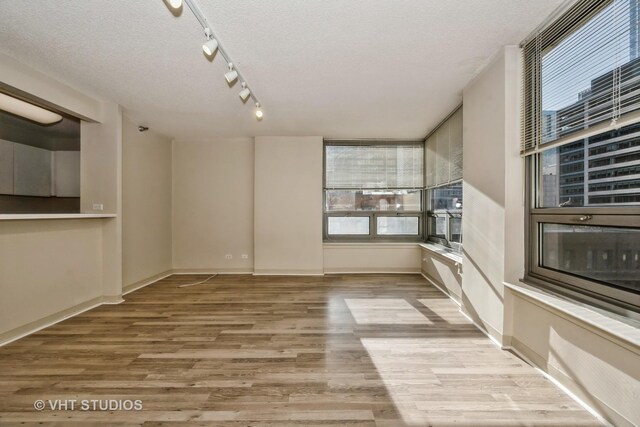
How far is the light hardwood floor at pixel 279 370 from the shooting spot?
66.0 inches

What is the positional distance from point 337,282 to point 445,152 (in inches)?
111

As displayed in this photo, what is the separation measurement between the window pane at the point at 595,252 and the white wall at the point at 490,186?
0.25 m

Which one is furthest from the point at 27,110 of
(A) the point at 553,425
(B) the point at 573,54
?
(A) the point at 553,425

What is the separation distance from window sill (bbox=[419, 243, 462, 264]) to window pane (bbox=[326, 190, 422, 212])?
871mm

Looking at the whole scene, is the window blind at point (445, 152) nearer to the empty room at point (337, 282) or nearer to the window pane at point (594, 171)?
the empty room at point (337, 282)

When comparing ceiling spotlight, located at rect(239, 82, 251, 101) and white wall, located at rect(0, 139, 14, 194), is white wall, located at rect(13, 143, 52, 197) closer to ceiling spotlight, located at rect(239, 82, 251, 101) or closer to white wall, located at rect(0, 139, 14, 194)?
white wall, located at rect(0, 139, 14, 194)

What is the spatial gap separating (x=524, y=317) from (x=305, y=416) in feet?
6.47

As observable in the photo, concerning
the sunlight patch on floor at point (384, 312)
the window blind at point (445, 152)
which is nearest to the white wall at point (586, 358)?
the sunlight patch on floor at point (384, 312)

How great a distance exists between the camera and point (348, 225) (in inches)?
219

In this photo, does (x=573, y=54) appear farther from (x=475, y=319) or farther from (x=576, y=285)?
(x=475, y=319)

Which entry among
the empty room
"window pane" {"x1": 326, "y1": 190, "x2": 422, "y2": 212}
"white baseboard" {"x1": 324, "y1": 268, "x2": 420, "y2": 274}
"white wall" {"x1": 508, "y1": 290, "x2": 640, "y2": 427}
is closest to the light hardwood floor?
the empty room

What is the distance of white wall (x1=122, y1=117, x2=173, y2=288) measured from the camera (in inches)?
165

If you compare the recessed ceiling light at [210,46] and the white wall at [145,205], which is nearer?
the recessed ceiling light at [210,46]

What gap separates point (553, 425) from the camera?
1.59 meters
